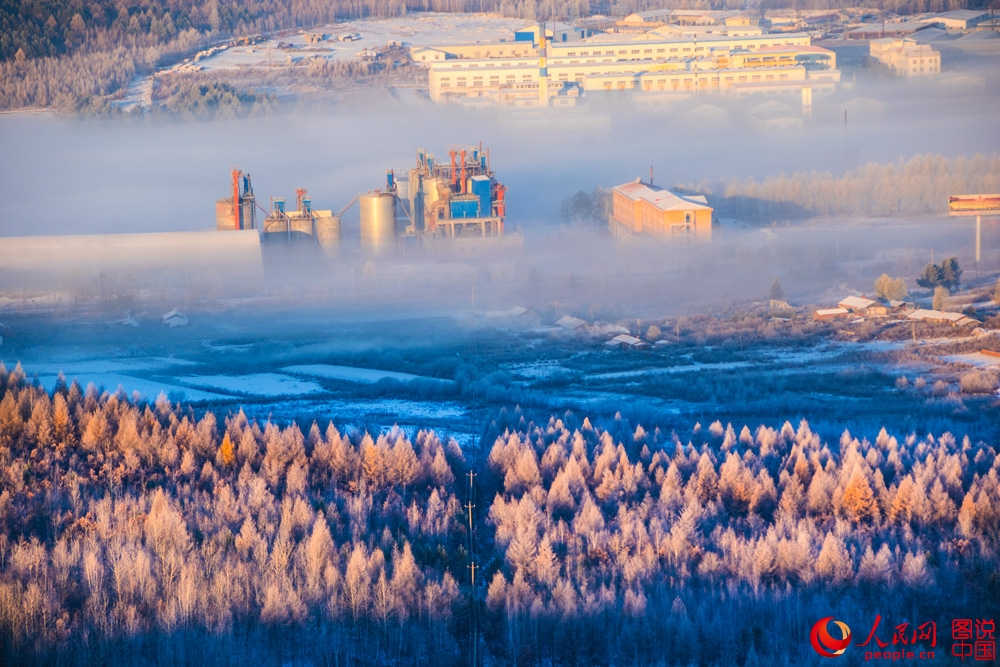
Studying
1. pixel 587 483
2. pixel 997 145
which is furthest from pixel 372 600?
pixel 997 145

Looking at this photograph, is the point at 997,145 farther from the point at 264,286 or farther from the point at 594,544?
the point at 594,544

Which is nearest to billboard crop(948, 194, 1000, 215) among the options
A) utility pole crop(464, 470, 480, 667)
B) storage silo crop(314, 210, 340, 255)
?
storage silo crop(314, 210, 340, 255)

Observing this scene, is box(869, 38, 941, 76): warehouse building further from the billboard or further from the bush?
the bush

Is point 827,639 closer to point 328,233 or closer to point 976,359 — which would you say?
point 976,359

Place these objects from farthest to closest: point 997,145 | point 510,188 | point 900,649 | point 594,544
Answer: point 997,145 → point 510,188 → point 594,544 → point 900,649

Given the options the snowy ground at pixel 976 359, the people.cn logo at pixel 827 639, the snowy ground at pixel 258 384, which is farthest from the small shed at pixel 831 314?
the people.cn logo at pixel 827 639

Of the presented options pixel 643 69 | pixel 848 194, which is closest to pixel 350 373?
pixel 848 194
